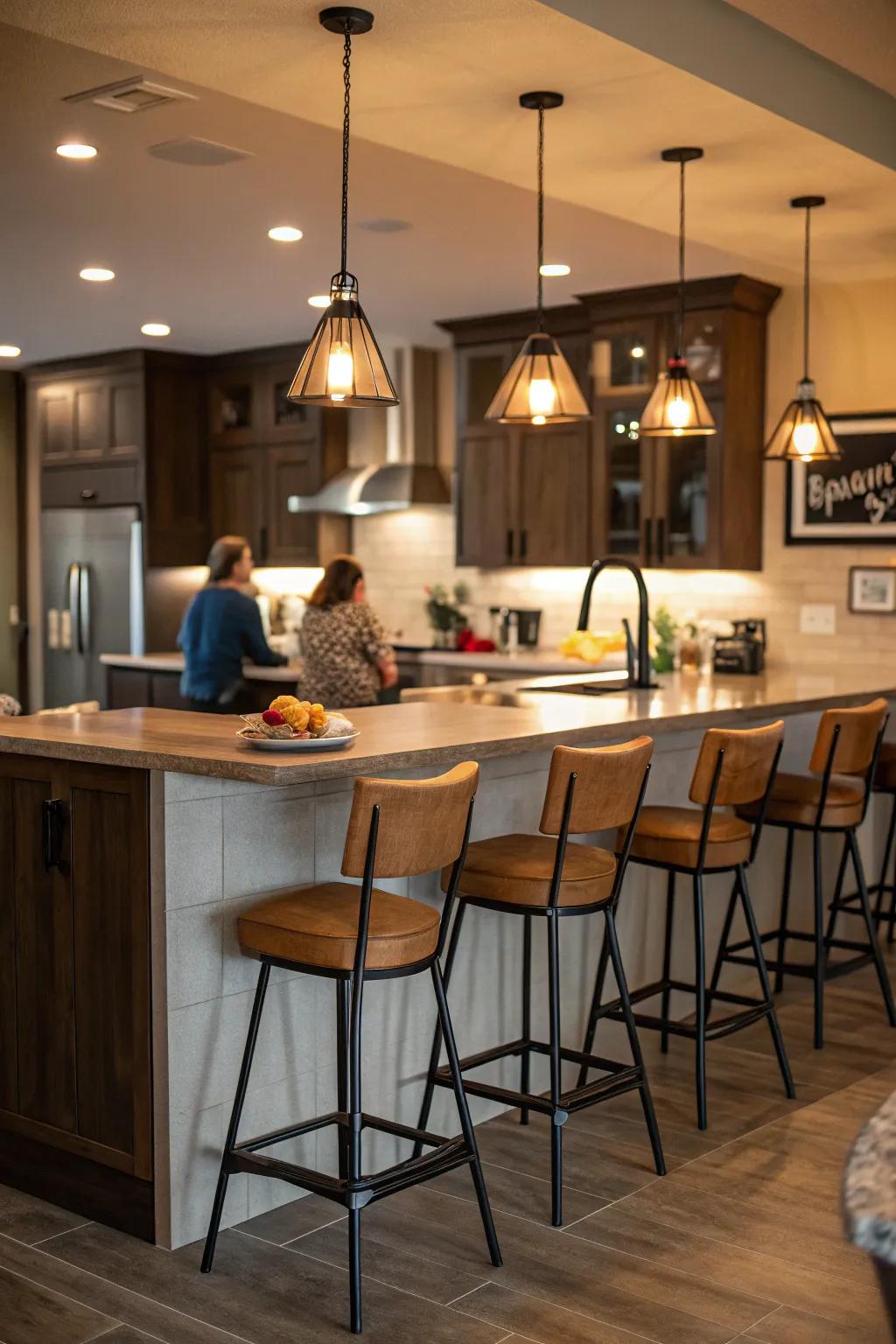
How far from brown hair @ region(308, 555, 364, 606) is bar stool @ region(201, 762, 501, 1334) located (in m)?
2.80

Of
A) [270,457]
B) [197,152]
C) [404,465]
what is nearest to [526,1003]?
[197,152]

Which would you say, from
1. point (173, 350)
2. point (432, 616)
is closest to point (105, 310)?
point (173, 350)

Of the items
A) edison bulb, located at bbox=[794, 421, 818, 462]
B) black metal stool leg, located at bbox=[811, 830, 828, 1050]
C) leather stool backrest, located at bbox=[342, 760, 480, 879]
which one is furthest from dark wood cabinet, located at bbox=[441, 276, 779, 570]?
leather stool backrest, located at bbox=[342, 760, 480, 879]

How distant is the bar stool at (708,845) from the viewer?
3639 millimetres

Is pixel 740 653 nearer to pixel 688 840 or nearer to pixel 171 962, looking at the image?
pixel 688 840

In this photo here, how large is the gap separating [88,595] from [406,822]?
6472mm

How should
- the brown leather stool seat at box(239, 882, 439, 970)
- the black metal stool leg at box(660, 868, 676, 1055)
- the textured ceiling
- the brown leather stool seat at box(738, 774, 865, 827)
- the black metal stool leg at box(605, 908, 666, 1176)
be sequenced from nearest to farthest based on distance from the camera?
the brown leather stool seat at box(239, 882, 439, 970) < the textured ceiling < the black metal stool leg at box(605, 908, 666, 1176) < the black metal stool leg at box(660, 868, 676, 1055) < the brown leather stool seat at box(738, 774, 865, 827)

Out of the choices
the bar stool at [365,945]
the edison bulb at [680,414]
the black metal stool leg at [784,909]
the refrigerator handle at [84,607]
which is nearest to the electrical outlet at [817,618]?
the black metal stool leg at [784,909]

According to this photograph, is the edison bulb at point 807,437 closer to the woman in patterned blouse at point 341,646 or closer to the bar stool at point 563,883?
the woman in patterned blouse at point 341,646

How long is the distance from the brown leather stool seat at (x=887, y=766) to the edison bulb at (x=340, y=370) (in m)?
2.77

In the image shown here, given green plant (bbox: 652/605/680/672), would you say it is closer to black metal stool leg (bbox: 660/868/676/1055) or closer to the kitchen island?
black metal stool leg (bbox: 660/868/676/1055)

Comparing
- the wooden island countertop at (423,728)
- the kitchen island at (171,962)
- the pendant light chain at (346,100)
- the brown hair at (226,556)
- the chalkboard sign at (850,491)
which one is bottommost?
the kitchen island at (171,962)

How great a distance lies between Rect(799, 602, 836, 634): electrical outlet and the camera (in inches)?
249

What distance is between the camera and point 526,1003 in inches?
142
